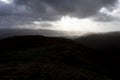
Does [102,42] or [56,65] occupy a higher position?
[56,65]

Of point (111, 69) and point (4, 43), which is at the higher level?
point (4, 43)

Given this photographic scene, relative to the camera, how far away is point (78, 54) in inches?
1839

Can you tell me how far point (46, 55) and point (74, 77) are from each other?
17421 millimetres

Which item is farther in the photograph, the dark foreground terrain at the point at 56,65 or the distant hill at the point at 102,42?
the distant hill at the point at 102,42

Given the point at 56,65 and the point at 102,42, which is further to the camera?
the point at 102,42

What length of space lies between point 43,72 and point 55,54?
16.6 meters

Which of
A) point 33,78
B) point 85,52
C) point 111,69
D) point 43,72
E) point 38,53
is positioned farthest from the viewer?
point 85,52

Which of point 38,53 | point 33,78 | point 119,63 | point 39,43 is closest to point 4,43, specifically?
point 39,43

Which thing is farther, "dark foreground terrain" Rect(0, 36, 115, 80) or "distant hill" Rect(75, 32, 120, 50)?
"distant hill" Rect(75, 32, 120, 50)

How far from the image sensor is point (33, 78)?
26.2m

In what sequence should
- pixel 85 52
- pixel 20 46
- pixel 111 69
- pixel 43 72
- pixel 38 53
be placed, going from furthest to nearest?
pixel 20 46
pixel 85 52
pixel 38 53
pixel 111 69
pixel 43 72

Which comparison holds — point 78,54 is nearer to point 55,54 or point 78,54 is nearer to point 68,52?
point 68,52

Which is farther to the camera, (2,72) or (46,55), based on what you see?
(46,55)

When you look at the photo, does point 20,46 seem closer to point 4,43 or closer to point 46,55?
point 4,43
